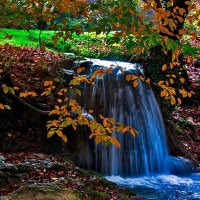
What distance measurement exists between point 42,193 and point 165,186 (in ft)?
14.6

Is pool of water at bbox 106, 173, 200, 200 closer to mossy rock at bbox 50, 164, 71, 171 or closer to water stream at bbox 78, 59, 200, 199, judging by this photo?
water stream at bbox 78, 59, 200, 199

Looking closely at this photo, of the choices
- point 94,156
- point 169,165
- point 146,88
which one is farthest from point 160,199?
point 146,88

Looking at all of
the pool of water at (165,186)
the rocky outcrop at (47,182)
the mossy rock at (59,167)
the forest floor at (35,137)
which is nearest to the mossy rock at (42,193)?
the rocky outcrop at (47,182)

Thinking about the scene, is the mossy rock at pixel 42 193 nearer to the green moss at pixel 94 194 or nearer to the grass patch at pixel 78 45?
the green moss at pixel 94 194

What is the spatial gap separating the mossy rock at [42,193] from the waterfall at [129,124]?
4.05 meters

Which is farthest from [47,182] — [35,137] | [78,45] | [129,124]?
[78,45]

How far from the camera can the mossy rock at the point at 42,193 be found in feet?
14.9

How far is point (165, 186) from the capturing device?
27.9 feet

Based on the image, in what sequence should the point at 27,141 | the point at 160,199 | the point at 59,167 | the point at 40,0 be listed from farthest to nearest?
the point at 27,141, the point at 160,199, the point at 59,167, the point at 40,0

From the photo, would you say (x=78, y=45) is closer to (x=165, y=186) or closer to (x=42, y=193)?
(x=165, y=186)

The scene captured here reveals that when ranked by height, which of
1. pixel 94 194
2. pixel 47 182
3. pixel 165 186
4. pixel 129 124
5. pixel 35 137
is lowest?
pixel 165 186

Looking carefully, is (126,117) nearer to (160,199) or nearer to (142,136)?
(142,136)

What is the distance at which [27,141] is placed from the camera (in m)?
8.05

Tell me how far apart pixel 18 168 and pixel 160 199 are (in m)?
3.08
